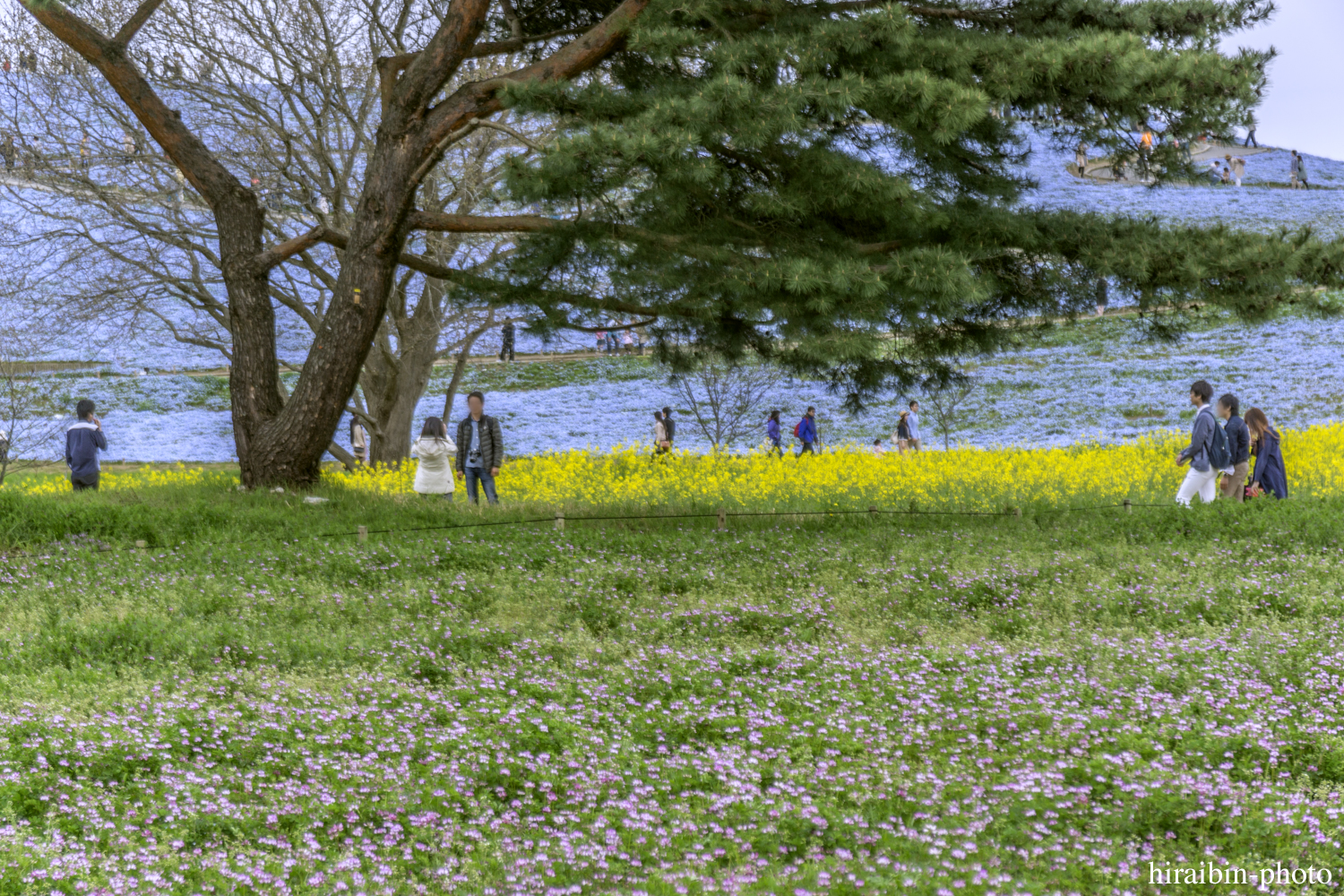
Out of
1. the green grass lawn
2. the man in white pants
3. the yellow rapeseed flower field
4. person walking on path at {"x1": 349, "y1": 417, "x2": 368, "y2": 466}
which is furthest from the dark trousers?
person walking on path at {"x1": 349, "y1": 417, "x2": 368, "y2": 466}

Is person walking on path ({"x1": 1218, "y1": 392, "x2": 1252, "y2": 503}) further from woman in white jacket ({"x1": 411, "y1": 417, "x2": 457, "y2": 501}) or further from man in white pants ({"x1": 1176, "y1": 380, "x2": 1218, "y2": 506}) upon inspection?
woman in white jacket ({"x1": 411, "y1": 417, "x2": 457, "y2": 501})

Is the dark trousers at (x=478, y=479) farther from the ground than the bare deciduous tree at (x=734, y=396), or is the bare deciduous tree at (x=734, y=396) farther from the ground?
the bare deciduous tree at (x=734, y=396)

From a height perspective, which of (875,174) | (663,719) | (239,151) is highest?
(239,151)

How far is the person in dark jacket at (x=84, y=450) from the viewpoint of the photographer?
12.6 metres

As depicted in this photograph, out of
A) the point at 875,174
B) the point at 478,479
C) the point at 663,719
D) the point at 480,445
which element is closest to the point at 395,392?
the point at 478,479

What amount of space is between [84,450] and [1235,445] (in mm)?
13136

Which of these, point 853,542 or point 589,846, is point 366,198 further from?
point 589,846

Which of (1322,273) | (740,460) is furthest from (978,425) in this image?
(1322,273)

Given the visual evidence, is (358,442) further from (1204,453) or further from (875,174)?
(1204,453)

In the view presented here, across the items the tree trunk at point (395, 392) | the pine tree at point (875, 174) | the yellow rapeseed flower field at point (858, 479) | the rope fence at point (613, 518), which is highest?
the pine tree at point (875, 174)

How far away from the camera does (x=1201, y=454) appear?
10781 mm

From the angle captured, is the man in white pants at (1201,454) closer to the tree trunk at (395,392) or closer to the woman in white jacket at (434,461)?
the woman in white jacket at (434,461)

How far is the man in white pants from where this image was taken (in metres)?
10.5

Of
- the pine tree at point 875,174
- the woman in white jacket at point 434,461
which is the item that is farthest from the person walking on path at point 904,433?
the woman in white jacket at point 434,461
